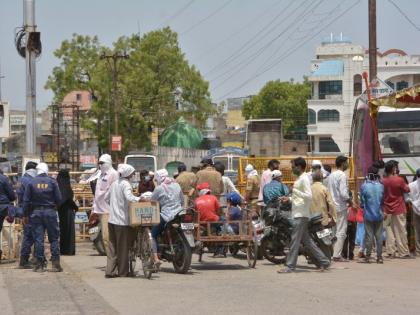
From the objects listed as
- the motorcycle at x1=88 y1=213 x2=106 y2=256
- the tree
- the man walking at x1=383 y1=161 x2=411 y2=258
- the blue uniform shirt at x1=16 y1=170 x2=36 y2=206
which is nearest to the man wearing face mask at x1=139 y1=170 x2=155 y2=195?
the motorcycle at x1=88 y1=213 x2=106 y2=256

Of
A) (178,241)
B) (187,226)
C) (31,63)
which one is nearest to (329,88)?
(31,63)

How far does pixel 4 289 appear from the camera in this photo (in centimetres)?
1241

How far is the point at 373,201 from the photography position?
16.4m

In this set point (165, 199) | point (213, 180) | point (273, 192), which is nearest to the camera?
point (165, 199)

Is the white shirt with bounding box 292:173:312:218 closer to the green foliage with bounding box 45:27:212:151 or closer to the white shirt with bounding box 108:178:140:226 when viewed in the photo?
the white shirt with bounding box 108:178:140:226

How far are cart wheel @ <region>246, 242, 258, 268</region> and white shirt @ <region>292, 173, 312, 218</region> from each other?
0.99 meters

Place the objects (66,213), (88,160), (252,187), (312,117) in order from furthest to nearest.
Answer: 1. (312,117)
2. (88,160)
3. (252,187)
4. (66,213)

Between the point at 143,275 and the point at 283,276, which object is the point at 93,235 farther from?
the point at 283,276

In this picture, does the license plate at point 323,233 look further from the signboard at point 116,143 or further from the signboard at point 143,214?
the signboard at point 116,143

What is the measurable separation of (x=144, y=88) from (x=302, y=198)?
45669 mm

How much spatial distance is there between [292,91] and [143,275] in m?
82.6

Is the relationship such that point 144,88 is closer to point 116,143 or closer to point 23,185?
point 116,143

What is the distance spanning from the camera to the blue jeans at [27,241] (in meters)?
15.1

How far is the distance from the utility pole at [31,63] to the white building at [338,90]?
187 ft
